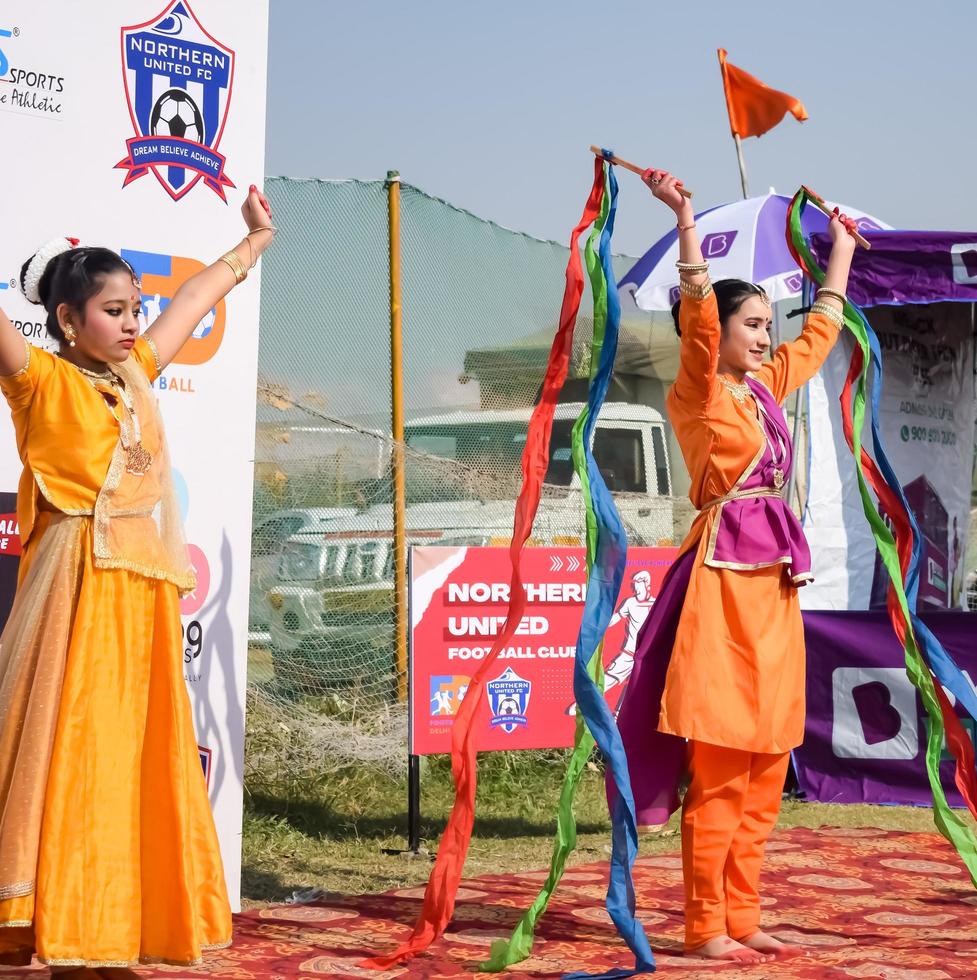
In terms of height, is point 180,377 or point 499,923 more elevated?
point 180,377

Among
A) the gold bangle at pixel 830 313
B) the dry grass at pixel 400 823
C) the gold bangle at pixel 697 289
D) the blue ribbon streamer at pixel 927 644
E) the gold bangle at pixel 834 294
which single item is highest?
the gold bangle at pixel 834 294

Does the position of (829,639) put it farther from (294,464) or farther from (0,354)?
(0,354)

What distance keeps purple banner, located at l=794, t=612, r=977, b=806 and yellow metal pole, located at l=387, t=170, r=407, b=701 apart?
1.82 metres

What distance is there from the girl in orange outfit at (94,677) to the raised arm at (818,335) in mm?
1745

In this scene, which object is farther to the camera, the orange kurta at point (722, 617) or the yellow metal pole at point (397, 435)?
the yellow metal pole at point (397, 435)

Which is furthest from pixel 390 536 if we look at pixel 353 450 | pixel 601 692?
pixel 601 692

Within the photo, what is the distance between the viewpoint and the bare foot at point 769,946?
337cm

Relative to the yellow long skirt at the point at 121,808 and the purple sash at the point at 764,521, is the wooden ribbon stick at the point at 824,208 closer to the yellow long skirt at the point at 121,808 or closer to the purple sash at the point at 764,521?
the purple sash at the point at 764,521

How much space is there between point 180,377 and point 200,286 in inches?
28.3

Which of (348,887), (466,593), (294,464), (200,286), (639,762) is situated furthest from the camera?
(294,464)

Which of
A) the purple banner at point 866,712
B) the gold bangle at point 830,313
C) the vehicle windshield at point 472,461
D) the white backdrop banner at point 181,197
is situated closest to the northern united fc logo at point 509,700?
the vehicle windshield at point 472,461

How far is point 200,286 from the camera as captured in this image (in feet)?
10.2

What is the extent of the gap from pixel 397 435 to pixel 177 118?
80.3 inches

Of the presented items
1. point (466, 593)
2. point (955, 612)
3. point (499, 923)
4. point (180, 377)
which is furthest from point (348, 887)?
point (955, 612)
